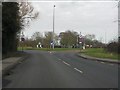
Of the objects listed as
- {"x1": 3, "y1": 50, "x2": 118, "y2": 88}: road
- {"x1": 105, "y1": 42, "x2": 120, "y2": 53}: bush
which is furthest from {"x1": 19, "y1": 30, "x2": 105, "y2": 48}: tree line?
{"x1": 3, "y1": 50, "x2": 118, "y2": 88}: road

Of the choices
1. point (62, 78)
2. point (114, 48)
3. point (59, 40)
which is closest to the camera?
point (62, 78)

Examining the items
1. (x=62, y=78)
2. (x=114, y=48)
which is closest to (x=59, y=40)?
(x=114, y=48)

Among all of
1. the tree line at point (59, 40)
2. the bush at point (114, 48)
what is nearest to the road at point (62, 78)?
the bush at point (114, 48)

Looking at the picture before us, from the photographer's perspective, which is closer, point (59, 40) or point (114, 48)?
point (114, 48)

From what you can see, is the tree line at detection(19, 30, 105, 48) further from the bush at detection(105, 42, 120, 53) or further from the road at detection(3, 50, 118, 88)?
the road at detection(3, 50, 118, 88)

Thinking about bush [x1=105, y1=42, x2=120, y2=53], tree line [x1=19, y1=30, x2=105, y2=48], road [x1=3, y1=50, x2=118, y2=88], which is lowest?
road [x1=3, y1=50, x2=118, y2=88]

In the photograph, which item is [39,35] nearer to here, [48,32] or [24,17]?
[48,32]

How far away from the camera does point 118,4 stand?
39125 mm

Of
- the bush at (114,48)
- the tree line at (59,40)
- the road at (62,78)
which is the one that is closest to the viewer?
the road at (62,78)

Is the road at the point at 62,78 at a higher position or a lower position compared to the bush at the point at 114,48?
lower

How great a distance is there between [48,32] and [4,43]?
369 ft

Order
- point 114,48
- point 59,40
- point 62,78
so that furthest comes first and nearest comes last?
1. point 59,40
2. point 114,48
3. point 62,78

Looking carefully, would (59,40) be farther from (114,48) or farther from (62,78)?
(62,78)

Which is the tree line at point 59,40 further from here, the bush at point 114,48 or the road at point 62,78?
the road at point 62,78
